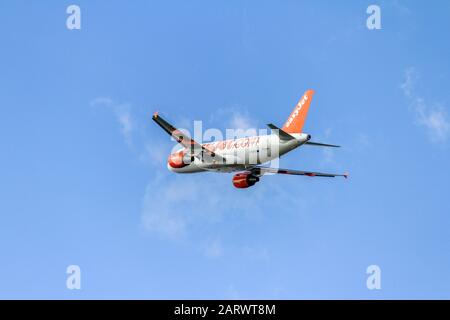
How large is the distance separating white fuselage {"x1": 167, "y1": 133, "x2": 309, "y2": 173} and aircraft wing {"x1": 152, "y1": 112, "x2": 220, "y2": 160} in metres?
0.96

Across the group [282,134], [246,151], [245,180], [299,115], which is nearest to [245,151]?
[246,151]

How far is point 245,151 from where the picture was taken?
87.1 metres

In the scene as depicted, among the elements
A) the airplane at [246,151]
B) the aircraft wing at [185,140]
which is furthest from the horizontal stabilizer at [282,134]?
the aircraft wing at [185,140]

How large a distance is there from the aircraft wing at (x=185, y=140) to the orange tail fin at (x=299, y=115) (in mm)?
9037

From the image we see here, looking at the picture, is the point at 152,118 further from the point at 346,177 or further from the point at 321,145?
the point at 346,177

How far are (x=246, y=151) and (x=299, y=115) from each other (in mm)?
7351

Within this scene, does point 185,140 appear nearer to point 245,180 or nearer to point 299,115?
point 245,180

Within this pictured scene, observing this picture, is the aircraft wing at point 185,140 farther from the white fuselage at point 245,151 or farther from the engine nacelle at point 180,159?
the engine nacelle at point 180,159

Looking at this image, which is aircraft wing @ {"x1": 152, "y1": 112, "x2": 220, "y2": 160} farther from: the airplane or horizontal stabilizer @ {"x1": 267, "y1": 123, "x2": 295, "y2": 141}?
horizontal stabilizer @ {"x1": 267, "y1": 123, "x2": 295, "y2": 141}

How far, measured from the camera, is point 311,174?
94.4 m
